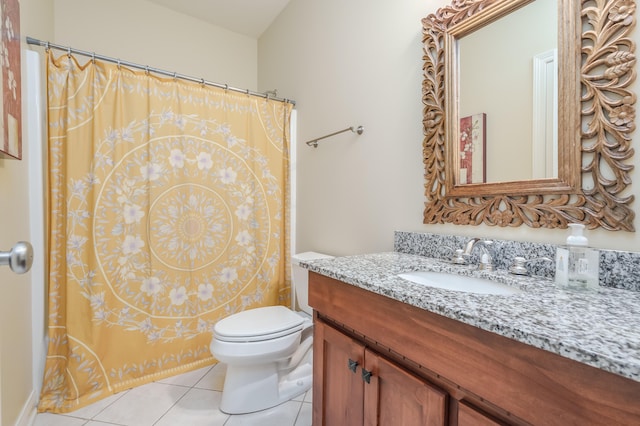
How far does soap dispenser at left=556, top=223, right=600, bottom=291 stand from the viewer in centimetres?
76

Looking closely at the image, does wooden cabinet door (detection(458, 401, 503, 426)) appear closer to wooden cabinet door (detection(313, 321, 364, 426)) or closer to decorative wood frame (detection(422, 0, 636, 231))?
wooden cabinet door (detection(313, 321, 364, 426))

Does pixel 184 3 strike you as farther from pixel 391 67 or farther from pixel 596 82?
pixel 596 82

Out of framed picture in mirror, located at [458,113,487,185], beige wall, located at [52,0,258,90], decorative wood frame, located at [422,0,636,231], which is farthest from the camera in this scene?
beige wall, located at [52,0,258,90]

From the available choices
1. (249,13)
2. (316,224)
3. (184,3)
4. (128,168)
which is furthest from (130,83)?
(316,224)

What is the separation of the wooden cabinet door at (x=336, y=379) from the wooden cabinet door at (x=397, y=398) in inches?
1.8

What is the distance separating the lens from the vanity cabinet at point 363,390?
706mm

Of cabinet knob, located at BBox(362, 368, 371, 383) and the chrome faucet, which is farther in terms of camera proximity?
the chrome faucet

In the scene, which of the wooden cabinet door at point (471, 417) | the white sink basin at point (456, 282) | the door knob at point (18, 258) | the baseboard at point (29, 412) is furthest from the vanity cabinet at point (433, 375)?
the baseboard at point (29, 412)

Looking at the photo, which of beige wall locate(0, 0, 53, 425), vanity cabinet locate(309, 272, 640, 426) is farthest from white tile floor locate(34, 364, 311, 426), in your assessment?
vanity cabinet locate(309, 272, 640, 426)

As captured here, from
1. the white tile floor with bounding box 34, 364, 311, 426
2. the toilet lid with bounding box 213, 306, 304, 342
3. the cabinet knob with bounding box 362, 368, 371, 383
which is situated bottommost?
the white tile floor with bounding box 34, 364, 311, 426

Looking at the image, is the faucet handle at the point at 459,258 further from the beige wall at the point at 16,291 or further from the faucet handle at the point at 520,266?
the beige wall at the point at 16,291

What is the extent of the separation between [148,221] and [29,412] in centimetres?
101

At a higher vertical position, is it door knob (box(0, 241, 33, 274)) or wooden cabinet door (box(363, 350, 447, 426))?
door knob (box(0, 241, 33, 274))

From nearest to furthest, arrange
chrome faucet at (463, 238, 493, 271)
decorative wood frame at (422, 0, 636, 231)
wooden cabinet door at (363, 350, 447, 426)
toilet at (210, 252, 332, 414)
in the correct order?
wooden cabinet door at (363, 350, 447, 426), decorative wood frame at (422, 0, 636, 231), chrome faucet at (463, 238, 493, 271), toilet at (210, 252, 332, 414)
